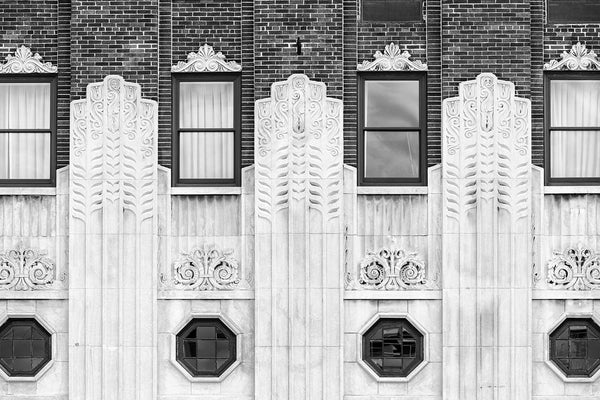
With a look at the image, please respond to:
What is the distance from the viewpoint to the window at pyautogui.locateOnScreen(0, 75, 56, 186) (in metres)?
17.5

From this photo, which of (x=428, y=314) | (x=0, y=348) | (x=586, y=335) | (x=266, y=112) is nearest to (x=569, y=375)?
(x=586, y=335)

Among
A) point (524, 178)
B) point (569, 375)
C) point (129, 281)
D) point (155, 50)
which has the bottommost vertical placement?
point (569, 375)

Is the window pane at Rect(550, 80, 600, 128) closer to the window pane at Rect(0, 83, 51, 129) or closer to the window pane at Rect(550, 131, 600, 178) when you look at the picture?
the window pane at Rect(550, 131, 600, 178)

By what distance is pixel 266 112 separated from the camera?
17.0 m

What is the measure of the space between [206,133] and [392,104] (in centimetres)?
323

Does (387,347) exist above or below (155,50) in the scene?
below

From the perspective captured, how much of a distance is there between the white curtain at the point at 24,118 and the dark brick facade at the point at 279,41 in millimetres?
417

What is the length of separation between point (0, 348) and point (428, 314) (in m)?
7.27

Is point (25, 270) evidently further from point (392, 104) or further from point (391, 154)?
point (392, 104)

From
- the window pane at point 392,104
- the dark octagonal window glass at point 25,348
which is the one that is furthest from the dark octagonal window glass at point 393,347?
the dark octagonal window glass at point 25,348

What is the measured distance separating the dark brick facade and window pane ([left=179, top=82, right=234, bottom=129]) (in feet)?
1.01

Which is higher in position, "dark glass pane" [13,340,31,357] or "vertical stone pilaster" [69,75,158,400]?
"vertical stone pilaster" [69,75,158,400]

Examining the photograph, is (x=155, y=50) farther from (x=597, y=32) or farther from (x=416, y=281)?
(x=597, y=32)

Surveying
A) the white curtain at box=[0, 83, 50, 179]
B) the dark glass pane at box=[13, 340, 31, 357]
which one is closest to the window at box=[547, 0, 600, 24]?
the white curtain at box=[0, 83, 50, 179]
